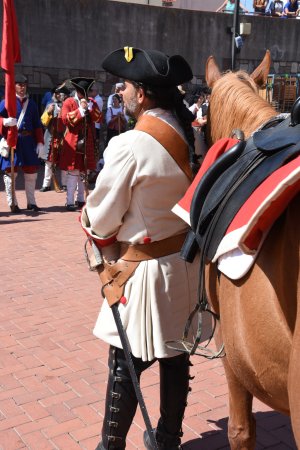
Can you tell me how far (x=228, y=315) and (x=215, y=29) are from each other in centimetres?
1484

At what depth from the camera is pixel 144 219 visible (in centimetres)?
266

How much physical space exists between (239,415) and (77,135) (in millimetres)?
7488

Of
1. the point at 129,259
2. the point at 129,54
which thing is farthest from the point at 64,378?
the point at 129,54

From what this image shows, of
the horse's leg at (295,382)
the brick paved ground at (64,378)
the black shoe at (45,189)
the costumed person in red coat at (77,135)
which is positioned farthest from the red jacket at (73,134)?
the horse's leg at (295,382)

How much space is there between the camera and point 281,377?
1.70 metres

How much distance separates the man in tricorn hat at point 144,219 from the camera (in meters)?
2.59

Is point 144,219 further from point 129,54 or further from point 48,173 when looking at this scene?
point 48,173

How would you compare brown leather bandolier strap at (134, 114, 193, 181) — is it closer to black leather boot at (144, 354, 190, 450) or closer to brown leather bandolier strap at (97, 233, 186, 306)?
brown leather bandolier strap at (97, 233, 186, 306)

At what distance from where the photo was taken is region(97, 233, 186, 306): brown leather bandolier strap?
2689 millimetres

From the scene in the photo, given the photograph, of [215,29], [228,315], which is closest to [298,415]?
[228,315]

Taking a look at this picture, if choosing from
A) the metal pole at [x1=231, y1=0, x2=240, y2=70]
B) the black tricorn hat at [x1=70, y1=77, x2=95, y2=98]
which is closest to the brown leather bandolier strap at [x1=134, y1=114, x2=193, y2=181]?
the black tricorn hat at [x1=70, y1=77, x2=95, y2=98]

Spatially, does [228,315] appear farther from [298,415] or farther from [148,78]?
[148,78]

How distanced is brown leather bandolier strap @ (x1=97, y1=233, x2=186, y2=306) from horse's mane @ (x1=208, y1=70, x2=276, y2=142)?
1.72 feet

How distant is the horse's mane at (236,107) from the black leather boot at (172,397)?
1.10 m
